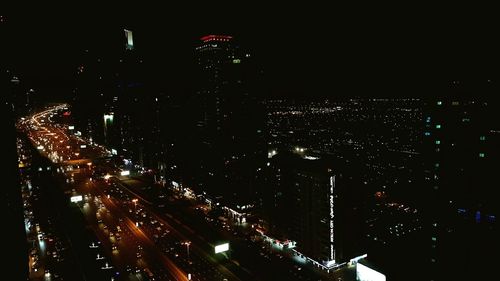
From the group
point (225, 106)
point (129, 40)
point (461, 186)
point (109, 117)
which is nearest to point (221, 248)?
point (461, 186)

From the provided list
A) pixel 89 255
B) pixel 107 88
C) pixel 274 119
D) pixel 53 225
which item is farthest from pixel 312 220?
pixel 107 88

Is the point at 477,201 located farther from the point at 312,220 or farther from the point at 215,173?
the point at 215,173

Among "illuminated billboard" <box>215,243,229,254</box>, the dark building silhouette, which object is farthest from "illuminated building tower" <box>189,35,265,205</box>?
"illuminated billboard" <box>215,243,229,254</box>

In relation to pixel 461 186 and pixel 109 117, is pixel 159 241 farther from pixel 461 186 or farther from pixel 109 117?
pixel 109 117

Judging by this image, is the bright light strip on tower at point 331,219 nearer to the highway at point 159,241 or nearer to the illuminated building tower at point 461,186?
the highway at point 159,241

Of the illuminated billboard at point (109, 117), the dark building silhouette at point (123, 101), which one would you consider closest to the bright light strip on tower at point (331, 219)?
the dark building silhouette at point (123, 101)

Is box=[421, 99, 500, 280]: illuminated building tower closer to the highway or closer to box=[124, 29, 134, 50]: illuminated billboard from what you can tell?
the highway
